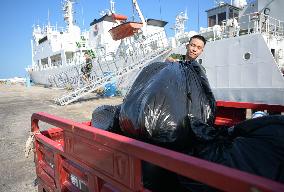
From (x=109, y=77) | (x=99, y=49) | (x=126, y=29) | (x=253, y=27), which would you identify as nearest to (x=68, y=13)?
(x=99, y=49)

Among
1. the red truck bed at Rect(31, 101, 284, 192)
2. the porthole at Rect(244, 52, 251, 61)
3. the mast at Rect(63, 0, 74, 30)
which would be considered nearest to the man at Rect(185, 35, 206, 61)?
the red truck bed at Rect(31, 101, 284, 192)

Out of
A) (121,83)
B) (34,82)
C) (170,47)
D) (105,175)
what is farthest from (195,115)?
(34,82)

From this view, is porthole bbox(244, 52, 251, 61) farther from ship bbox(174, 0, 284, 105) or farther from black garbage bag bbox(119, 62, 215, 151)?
black garbage bag bbox(119, 62, 215, 151)

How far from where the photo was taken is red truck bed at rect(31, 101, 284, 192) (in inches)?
31.7

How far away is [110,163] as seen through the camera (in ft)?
4.43

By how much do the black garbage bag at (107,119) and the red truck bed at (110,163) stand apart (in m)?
0.28

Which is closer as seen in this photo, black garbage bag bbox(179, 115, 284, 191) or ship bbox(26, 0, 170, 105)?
black garbage bag bbox(179, 115, 284, 191)

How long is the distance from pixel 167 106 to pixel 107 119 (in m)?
0.64

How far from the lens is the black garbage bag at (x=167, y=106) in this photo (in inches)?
58.0

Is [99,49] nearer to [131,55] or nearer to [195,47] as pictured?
[131,55]

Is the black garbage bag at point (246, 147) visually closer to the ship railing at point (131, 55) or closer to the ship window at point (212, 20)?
the ship railing at point (131, 55)

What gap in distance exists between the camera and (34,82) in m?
30.2

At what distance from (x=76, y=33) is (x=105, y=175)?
25.7 meters

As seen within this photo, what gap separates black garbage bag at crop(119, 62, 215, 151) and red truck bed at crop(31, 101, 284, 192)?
0.75ft
